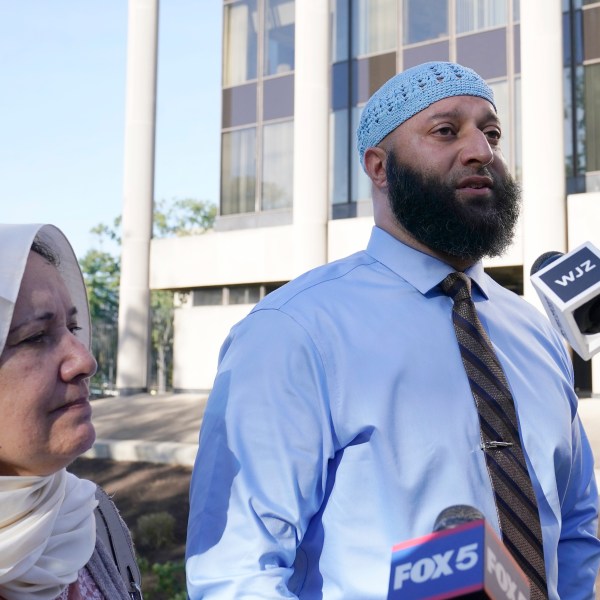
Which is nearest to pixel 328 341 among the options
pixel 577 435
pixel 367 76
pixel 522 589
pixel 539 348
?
pixel 539 348

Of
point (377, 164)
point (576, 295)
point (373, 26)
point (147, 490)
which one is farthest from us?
point (373, 26)

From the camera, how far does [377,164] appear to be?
2762mm

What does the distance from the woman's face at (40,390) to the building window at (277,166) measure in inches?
866

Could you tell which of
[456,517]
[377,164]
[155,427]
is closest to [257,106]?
[155,427]

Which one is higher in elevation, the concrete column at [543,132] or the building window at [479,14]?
the building window at [479,14]

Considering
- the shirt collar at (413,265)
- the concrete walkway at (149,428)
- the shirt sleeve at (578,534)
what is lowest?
the concrete walkway at (149,428)

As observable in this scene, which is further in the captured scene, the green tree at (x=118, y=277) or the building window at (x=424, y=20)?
the green tree at (x=118, y=277)

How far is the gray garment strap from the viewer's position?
2.28 metres

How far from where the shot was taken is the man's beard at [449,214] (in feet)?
8.36

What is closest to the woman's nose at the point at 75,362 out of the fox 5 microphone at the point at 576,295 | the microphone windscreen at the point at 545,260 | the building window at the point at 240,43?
the fox 5 microphone at the point at 576,295

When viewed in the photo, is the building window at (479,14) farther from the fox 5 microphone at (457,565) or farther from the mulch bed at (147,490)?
the fox 5 microphone at (457,565)

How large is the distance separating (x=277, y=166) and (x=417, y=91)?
71.3ft

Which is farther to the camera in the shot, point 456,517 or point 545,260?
point 545,260

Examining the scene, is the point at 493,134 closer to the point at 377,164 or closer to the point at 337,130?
the point at 377,164
